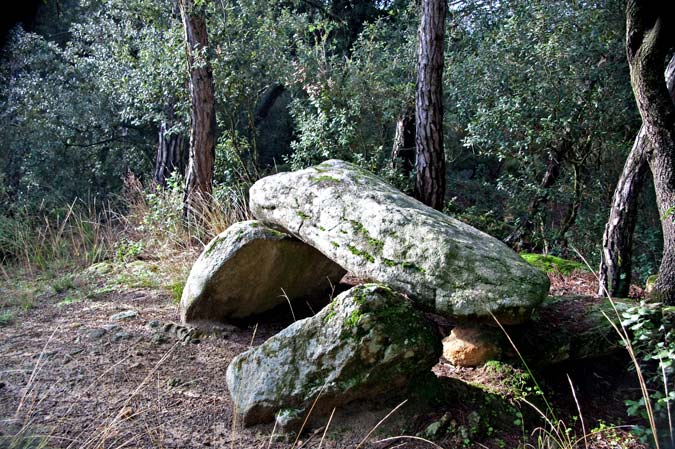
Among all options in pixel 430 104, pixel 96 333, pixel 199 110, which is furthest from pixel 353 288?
pixel 199 110

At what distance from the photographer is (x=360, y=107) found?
7559mm

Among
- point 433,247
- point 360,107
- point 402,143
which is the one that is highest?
point 360,107

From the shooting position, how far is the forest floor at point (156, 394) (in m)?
2.97

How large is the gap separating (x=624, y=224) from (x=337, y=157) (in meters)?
3.65

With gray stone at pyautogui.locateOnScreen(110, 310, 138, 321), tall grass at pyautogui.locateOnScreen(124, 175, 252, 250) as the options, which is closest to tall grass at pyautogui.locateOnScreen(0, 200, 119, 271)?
tall grass at pyautogui.locateOnScreen(124, 175, 252, 250)

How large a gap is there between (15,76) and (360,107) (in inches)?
237

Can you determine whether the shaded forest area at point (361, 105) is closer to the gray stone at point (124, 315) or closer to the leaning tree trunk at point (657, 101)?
the leaning tree trunk at point (657, 101)

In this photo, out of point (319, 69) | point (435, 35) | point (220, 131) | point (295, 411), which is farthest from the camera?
point (220, 131)

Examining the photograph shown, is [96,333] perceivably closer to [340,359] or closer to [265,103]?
[340,359]

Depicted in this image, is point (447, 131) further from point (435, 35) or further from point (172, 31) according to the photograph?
point (172, 31)

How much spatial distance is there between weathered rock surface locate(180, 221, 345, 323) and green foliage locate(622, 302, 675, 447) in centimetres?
241

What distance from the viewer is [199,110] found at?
687 centimetres

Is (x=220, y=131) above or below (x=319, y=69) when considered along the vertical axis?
below

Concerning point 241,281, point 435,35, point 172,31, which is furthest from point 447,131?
point 241,281
